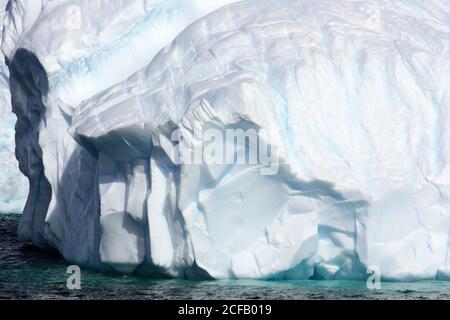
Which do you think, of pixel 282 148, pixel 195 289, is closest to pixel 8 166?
pixel 195 289

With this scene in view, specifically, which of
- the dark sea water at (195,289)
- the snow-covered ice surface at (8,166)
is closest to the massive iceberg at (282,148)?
the dark sea water at (195,289)

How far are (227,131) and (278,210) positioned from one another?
1.15 metres

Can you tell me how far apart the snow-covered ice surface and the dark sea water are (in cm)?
1011

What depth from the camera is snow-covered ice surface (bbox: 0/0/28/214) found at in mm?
25188

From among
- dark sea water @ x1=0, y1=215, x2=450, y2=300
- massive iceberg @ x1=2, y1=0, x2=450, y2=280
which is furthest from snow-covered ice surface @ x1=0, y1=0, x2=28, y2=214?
dark sea water @ x1=0, y1=215, x2=450, y2=300

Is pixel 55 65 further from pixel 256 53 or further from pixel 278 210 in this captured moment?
pixel 278 210

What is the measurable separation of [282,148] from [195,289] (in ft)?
6.38

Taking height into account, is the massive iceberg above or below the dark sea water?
above

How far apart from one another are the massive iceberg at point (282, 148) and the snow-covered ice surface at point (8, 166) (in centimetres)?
966

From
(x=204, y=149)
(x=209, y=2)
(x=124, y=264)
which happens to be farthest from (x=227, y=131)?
(x=209, y=2)

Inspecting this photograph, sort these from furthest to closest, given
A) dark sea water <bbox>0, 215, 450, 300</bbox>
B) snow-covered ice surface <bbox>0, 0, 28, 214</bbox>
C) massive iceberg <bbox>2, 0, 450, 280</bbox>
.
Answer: snow-covered ice surface <bbox>0, 0, 28, 214</bbox> → massive iceberg <bbox>2, 0, 450, 280</bbox> → dark sea water <bbox>0, 215, 450, 300</bbox>

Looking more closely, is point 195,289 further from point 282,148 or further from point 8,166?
point 8,166

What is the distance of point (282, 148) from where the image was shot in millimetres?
13461

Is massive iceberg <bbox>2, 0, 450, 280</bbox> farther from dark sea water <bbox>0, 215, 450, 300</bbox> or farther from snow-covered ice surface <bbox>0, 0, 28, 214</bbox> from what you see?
snow-covered ice surface <bbox>0, 0, 28, 214</bbox>
